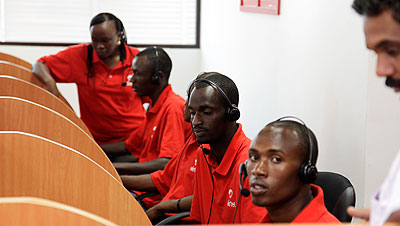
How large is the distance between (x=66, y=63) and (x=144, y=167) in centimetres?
96

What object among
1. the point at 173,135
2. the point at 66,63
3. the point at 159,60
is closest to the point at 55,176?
the point at 173,135

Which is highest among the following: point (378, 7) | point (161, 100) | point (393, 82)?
point (378, 7)

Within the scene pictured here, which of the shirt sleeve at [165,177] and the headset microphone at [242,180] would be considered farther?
the shirt sleeve at [165,177]

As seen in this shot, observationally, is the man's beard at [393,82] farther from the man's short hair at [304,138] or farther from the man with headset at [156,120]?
the man with headset at [156,120]

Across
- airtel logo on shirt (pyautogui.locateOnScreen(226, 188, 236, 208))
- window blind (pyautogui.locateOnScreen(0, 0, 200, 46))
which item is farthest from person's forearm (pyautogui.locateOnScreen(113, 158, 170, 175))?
window blind (pyautogui.locateOnScreen(0, 0, 200, 46))

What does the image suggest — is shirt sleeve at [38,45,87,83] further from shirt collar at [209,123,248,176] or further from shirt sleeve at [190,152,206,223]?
shirt collar at [209,123,248,176]

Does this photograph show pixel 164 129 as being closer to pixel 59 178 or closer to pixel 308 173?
pixel 59 178

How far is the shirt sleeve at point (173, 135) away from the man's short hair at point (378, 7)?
2019 millimetres


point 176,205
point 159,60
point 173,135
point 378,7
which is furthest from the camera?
point 159,60

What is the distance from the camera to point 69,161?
5.42ft

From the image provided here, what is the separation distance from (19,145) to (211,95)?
2.50 feet

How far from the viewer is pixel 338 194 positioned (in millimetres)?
1814

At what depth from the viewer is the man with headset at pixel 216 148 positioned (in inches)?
78.1

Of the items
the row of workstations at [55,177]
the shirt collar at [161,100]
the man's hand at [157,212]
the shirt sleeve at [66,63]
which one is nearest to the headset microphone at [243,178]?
the row of workstations at [55,177]
